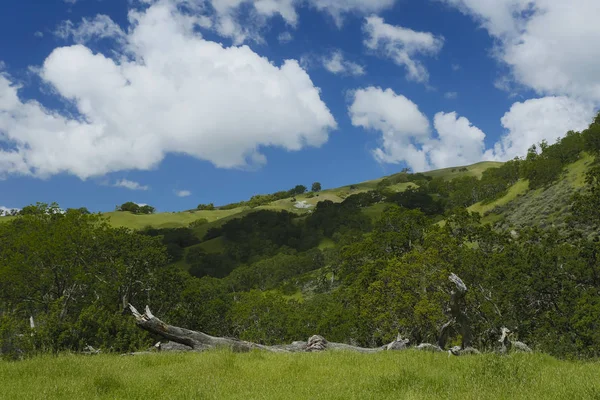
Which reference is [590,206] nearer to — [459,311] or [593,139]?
[459,311]

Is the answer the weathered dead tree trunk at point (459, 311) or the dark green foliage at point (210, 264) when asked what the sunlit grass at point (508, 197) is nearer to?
the dark green foliage at point (210, 264)

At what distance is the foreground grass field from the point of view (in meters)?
7.73

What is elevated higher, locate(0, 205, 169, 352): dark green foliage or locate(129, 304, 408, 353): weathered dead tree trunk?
locate(0, 205, 169, 352): dark green foliage

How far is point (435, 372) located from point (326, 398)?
373cm

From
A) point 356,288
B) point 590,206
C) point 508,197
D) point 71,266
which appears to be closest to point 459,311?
point 590,206

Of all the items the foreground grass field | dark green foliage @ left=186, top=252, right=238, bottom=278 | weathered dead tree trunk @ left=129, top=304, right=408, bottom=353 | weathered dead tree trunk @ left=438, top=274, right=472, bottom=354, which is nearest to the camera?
the foreground grass field

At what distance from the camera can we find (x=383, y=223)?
55.8 meters

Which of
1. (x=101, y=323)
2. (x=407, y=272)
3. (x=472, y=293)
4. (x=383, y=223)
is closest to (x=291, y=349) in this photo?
(x=101, y=323)

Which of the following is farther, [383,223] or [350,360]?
[383,223]

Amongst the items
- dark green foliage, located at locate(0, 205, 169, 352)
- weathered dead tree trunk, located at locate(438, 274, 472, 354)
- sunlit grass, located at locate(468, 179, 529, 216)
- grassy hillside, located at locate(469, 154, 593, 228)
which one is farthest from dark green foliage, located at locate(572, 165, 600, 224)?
sunlit grass, located at locate(468, 179, 529, 216)

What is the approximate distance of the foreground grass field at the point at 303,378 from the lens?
305 inches

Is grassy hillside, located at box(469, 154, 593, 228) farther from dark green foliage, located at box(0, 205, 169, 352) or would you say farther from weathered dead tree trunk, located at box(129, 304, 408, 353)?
weathered dead tree trunk, located at box(129, 304, 408, 353)

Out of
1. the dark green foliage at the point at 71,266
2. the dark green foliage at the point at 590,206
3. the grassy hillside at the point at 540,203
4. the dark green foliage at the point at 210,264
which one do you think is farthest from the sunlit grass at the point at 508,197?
the dark green foliage at the point at 71,266

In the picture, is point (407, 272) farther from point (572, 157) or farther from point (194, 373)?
point (572, 157)
